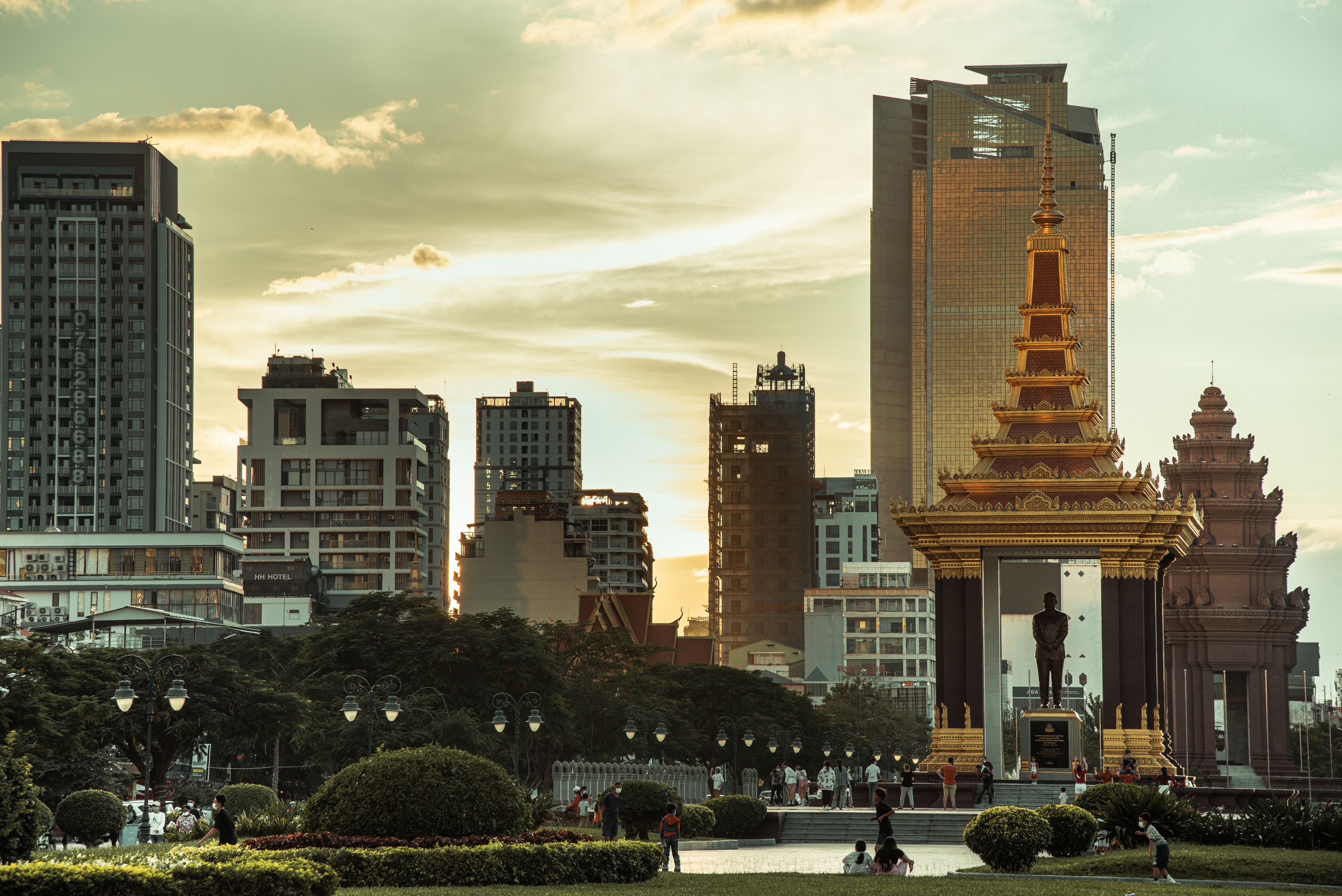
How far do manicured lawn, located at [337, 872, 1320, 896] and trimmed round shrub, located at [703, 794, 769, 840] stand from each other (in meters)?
17.9

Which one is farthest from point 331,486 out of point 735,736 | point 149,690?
point 149,690

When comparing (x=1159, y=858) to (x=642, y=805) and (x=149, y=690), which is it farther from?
(x=149, y=690)

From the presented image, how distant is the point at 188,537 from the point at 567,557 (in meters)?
38.1

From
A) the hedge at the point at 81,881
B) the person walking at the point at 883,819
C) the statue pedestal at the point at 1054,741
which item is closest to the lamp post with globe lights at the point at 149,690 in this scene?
the person walking at the point at 883,819

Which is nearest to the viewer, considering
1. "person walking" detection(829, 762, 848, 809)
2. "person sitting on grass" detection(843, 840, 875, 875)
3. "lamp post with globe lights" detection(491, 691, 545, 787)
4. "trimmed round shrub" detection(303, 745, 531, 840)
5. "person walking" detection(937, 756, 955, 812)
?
"trimmed round shrub" detection(303, 745, 531, 840)

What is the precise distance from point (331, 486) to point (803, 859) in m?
155

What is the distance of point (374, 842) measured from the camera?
3184cm

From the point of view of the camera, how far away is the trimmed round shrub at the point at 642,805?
4788cm

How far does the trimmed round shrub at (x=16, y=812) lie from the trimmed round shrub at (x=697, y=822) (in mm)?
28098

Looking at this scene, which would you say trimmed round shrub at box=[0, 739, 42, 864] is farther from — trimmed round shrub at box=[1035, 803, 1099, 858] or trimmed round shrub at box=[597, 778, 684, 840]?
trimmed round shrub at box=[597, 778, 684, 840]

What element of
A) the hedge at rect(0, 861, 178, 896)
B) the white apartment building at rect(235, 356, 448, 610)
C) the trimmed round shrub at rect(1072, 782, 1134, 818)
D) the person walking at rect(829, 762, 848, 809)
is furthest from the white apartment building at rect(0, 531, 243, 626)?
the hedge at rect(0, 861, 178, 896)

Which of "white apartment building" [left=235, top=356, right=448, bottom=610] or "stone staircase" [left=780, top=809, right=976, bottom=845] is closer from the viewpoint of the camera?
"stone staircase" [left=780, top=809, right=976, bottom=845]

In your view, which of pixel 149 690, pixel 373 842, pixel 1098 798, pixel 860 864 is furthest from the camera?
pixel 149 690

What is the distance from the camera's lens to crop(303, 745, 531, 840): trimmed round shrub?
3259 centimetres
